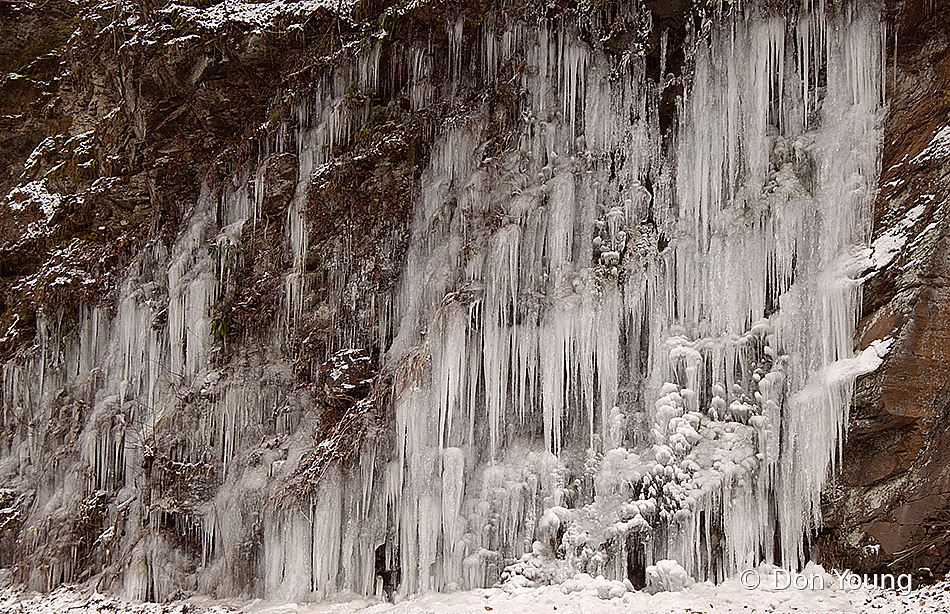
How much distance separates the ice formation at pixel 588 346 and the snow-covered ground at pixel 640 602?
21 centimetres

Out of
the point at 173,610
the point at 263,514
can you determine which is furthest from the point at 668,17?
the point at 173,610

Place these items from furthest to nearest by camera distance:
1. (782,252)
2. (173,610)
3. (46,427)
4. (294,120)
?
(46,427)
(294,120)
(173,610)
(782,252)

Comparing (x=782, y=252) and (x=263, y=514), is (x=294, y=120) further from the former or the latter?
(x=782, y=252)

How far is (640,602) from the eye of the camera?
7.29 metres

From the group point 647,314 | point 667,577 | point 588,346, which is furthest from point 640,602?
point 647,314

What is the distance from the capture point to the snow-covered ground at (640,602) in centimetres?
661

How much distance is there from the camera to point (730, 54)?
8688 millimetres

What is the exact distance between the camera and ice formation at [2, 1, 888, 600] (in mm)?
7641

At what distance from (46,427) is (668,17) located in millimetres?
12275

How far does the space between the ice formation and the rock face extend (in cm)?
23

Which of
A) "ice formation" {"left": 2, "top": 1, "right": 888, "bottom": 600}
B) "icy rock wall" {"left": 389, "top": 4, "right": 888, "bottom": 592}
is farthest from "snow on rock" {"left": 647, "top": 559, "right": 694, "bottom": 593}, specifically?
"icy rock wall" {"left": 389, "top": 4, "right": 888, "bottom": 592}

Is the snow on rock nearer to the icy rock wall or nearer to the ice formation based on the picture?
the ice formation

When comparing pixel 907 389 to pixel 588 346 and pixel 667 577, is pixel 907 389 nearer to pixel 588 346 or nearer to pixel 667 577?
pixel 667 577

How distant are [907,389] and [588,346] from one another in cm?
335
